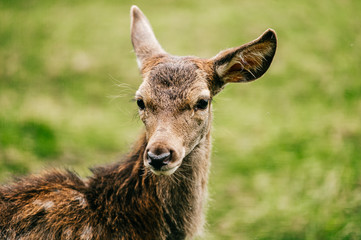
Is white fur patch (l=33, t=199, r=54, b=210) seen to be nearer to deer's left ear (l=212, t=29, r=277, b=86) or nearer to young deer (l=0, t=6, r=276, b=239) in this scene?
young deer (l=0, t=6, r=276, b=239)

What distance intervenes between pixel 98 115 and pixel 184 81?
225 inches

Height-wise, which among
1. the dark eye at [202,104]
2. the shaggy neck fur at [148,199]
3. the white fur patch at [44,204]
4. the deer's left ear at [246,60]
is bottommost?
the white fur patch at [44,204]

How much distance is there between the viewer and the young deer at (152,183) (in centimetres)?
432

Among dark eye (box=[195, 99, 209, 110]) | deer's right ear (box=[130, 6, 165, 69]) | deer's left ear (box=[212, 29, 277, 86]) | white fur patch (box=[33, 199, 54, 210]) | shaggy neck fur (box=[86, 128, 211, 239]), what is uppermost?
deer's right ear (box=[130, 6, 165, 69])

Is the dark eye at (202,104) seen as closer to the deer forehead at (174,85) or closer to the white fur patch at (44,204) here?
the deer forehead at (174,85)

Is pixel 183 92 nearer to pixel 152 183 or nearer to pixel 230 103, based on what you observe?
pixel 152 183

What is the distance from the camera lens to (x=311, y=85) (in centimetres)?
1009

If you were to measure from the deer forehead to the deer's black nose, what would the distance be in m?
0.63

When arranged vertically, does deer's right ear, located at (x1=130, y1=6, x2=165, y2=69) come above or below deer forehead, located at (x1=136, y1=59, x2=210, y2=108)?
above

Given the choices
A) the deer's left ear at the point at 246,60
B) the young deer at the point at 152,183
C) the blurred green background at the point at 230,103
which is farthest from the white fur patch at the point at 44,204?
the deer's left ear at the point at 246,60

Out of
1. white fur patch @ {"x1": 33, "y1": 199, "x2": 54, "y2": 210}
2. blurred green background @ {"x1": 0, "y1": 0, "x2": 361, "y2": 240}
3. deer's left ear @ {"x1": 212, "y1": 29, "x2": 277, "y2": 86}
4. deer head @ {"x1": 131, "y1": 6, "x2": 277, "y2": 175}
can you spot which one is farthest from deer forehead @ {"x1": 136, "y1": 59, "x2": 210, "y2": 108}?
white fur patch @ {"x1": 33, "y1": 199, "x2": 54, "y2": 210}

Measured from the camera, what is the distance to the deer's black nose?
383 centimetres

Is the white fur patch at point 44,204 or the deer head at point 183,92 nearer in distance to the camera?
the deer head at point 183,92

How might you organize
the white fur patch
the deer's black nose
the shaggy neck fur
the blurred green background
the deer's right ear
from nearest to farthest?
the deer's black nose
the white fur patch
the shaggy neck fur
the deer's right ear
the blurred green background
